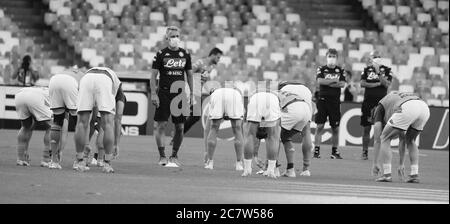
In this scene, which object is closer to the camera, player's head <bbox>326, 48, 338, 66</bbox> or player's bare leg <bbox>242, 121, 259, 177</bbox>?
player's bare leg <bbox>242, 121, 259, 177</bbox>

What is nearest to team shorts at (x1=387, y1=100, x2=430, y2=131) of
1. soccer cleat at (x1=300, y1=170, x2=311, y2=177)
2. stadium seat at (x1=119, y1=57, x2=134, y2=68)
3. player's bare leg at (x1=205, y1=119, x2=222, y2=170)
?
soccer cleat at (x1=300, y1=170, x2=311, y2=177)

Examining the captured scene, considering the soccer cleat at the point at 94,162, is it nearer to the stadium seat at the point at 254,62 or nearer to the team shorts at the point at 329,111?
the team shorts at the point at 329,111

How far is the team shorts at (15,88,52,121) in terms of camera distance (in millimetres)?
17781

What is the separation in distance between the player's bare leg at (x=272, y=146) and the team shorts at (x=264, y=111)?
109mm

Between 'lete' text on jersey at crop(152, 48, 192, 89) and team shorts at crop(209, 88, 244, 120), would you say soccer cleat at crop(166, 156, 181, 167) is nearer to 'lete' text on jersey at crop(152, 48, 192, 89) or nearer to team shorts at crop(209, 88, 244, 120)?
team shorts at crop(209, 88, 244, 120)

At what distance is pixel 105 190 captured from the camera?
14406 millimetres

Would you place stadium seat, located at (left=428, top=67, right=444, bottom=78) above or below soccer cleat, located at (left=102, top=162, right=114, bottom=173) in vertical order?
above

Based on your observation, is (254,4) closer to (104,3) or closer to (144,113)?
(104,3)

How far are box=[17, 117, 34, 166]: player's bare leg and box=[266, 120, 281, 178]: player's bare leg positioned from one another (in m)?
3.80

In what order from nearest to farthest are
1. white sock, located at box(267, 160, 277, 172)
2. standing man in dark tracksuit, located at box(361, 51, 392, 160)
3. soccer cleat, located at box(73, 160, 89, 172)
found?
soccer cleat, located at box(73, 160, 89, 172) < white sock, located at box(267, 160, 277, 172) < standing man in dark tracksuit, located at box(361, 51, 392, 160)

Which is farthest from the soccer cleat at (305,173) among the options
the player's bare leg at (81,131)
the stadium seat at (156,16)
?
the stadium seat at (156,16)

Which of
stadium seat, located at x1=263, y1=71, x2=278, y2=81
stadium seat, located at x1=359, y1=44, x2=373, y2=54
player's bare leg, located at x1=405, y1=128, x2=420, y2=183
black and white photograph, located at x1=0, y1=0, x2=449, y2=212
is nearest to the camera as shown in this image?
black and white photograph, located at x1=0, y1=0, x2=449, y2=212

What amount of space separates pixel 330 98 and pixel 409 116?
6.25 meters
